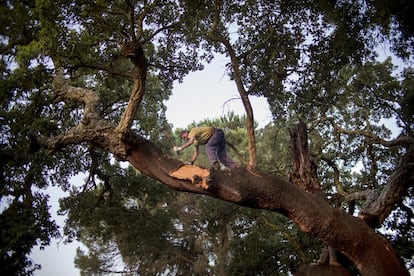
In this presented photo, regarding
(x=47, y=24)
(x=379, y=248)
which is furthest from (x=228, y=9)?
(x=379, y=248)

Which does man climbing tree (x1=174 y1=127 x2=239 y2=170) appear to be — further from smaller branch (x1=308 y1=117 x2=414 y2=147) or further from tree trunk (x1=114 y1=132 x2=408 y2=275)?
smaller branch (x1=308 y1=117 x2=414 y2=147)

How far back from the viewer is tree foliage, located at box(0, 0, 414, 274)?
4613 mm

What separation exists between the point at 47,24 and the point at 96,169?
554cm

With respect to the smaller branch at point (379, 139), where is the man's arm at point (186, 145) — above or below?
below

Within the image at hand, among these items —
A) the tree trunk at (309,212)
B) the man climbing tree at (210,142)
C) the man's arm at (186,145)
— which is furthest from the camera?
the man climbing tree at (210,142)

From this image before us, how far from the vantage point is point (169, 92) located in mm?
11227

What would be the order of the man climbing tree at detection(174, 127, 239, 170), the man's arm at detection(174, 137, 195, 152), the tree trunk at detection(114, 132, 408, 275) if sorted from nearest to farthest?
the tree trunk at detection(114, 132, 408, 275), the man's arm at detection(174, 137, 195, 152), the man climbing tree at detection(174, 127, 239, 170)

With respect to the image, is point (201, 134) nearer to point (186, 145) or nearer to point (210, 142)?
point (210, 142)

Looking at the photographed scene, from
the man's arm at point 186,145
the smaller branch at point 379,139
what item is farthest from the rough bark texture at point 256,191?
the smaller branch at point 379,139

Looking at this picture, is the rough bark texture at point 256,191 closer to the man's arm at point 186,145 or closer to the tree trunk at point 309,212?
the tree trunk at point 309,212

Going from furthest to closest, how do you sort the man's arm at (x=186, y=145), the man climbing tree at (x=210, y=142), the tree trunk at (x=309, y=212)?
the man climbing tree at (x=210, y=142) → the man's arm at (x=186, y=145) → the tree trunk at (x=309, y=212)

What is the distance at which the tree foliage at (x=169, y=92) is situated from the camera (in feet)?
15.1

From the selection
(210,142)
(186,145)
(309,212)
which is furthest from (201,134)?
(309,212)

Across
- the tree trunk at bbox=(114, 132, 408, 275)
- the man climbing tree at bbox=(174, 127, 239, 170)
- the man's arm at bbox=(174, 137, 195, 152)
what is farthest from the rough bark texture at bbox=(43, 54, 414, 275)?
the man climbing tree at bbox=(174, 127, 239, 170)
